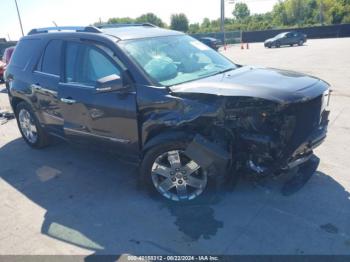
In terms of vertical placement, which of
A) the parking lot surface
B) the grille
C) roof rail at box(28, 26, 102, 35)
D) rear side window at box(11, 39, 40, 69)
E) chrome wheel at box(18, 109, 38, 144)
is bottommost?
the parking lot surface

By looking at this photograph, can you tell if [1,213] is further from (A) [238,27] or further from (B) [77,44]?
(A) [238,27]

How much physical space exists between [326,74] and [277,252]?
10.2 m

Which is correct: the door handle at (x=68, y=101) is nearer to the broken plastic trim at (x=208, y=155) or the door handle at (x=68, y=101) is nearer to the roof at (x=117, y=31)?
the roof at (x=117, y=31)

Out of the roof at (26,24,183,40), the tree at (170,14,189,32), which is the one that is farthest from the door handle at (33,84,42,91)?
the tree at (170,14,189,32)

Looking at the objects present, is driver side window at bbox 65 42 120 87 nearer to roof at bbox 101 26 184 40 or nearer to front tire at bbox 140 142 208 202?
roof at bbox 101 26 184 40

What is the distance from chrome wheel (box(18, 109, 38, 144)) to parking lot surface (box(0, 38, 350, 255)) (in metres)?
1.03

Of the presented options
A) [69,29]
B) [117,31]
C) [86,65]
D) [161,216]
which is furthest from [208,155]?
[69,29]

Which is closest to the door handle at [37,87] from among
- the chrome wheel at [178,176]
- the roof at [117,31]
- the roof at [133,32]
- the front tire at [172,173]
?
the roof at [117,31]

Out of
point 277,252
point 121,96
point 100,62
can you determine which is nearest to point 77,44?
point 100,62

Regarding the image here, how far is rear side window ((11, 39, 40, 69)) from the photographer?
18.2 ft

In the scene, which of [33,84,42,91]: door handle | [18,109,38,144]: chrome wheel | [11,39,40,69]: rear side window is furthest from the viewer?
[18,109,38,144]: chrome wheel

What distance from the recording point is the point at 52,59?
5.06 meters

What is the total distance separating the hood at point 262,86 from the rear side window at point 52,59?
80.8 inches

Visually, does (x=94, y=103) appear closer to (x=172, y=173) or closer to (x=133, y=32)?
(x=133, y=32)
